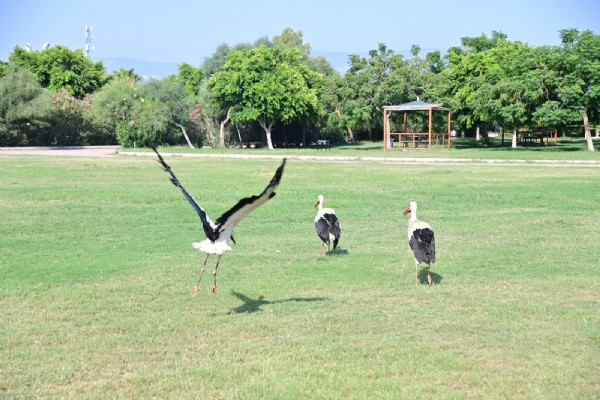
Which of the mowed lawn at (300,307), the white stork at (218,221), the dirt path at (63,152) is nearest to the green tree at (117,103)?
the dirt path at (63,152)

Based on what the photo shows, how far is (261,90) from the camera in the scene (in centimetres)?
5966

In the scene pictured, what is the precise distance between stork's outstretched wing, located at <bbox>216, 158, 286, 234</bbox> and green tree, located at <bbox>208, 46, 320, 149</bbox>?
50.5 meters

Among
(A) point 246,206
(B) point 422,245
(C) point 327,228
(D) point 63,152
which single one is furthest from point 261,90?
(A) point 246,206

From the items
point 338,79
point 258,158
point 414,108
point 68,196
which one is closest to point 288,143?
point 338,79

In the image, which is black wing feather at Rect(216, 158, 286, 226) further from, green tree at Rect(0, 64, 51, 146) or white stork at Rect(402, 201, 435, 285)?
green tree at Rect(0, 64, 51, 146)

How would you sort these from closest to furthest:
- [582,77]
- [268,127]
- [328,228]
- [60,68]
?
1. [328,228]
2. [582,77]
3. [268,127]
4. [60,68]

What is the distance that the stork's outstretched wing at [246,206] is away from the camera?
313 inches

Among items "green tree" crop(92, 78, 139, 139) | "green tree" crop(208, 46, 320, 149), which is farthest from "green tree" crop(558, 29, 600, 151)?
"green tree" crop(92, 78, 139, 139)

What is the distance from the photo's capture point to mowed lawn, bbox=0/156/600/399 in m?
6.89

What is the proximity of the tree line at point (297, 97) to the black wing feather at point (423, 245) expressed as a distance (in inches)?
1615

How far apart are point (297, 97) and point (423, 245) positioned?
50.8 metres

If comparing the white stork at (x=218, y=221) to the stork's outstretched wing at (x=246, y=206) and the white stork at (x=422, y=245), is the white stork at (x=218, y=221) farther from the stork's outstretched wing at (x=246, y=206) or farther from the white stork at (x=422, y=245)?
the white stork at (x=422, y=245)

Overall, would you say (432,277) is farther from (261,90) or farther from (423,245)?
(261,90)

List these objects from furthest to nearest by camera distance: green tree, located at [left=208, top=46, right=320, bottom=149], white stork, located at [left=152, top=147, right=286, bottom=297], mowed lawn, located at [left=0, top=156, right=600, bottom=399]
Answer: green tree, located at [left=208, top=46, right=320, bottom=149] < white stork, located at [left=152, top=147, right=286, bottom=297] < mowed lawn, located at [left=0, top=156, right=600, bottom=399]
